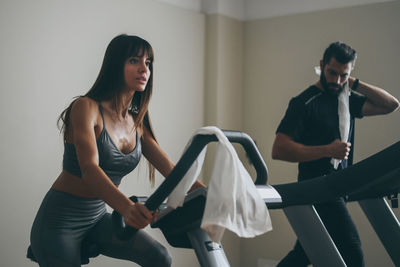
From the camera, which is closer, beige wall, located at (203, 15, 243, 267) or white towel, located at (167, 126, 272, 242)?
white towel, located at (167, 126, 272, 242)

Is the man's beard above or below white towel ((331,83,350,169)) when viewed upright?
above

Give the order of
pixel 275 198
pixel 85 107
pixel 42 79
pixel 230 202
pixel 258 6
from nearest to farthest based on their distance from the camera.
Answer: pixel 230 202
pixel 275 198
pixel 85 107
pixel 42 79
pixel 258 6

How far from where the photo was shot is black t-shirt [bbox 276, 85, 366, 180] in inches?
95.7

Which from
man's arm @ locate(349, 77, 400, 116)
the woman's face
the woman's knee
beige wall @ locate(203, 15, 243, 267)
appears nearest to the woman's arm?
the woman's face

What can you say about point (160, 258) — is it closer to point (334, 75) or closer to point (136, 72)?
point (136, 72)

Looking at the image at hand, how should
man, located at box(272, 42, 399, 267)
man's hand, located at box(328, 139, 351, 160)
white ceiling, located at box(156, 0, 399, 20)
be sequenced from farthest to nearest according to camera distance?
white ceiling, located at box(156, 0, 399, 20)
man, located at box(272, 42, 399, 267)
man's hand, located at box(328, 139, 351, 160)

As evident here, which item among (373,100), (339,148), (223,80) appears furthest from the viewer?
(223,80)

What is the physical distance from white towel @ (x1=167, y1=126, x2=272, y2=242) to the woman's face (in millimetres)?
619

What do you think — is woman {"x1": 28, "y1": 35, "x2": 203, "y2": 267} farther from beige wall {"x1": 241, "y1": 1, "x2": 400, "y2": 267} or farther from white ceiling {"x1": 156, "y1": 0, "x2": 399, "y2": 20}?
beige wall {"x1": 241, "y1": 1, "x2": 400, "y2": 267}

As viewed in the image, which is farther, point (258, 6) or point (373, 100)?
point (258, 6)

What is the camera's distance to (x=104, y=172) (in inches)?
67.4

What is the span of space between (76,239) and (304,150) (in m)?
1.06

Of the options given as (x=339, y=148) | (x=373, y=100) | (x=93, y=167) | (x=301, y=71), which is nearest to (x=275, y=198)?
(x=93, y=167)

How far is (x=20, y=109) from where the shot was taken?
9.21ft
